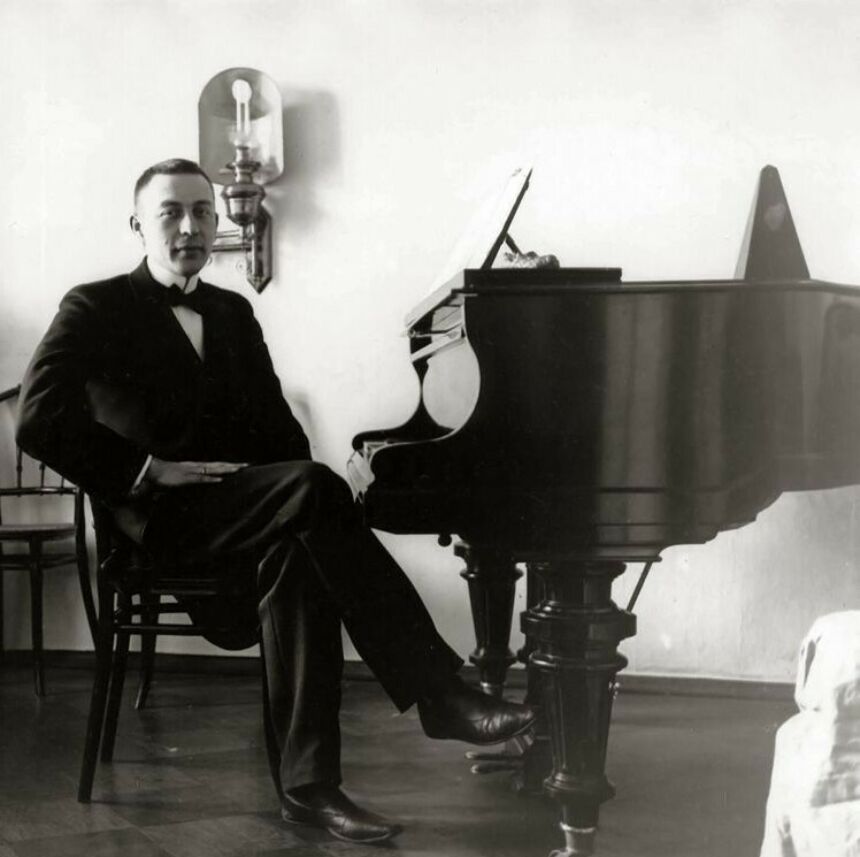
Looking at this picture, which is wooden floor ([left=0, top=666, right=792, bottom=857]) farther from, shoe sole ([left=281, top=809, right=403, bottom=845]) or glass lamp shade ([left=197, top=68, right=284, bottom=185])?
glass lamp shade ([left=197, top=68, right=284, bottom=185])

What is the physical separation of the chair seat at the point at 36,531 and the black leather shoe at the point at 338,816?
1741 mm

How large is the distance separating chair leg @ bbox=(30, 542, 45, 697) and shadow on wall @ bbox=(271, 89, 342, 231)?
4.56 feet

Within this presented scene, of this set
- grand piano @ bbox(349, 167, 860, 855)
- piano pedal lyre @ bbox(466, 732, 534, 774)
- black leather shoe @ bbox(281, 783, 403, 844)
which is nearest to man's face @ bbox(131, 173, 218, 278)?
grand piano @ bbox(349, 167, 860, 855)

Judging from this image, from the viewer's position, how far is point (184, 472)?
250 cm

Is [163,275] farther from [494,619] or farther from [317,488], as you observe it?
[494,619]

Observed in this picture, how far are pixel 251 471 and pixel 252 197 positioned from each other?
1.79m

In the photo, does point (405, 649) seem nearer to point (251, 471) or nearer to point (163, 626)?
point (251, 471)

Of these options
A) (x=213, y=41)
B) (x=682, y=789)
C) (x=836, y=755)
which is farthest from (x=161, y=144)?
(x=836, y=755)

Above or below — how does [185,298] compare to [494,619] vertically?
above

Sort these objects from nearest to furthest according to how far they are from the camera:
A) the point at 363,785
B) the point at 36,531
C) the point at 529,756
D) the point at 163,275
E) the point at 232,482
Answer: the point at 232,482 < the point at 529,756 < the point at 363,785 < the point at 163,275 < the point at 36,531

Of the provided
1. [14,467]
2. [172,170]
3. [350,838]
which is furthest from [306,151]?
[350,838]

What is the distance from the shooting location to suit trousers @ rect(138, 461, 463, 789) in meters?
2.30

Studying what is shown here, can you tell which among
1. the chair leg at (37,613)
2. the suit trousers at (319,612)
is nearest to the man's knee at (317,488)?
the suit trousers at (319,612)

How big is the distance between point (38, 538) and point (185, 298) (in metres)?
1.29
